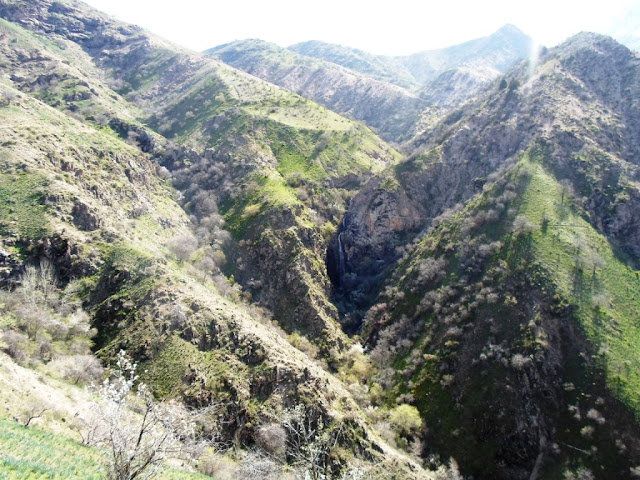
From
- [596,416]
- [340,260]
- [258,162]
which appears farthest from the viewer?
[258,162]

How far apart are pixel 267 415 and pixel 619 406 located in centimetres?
5115

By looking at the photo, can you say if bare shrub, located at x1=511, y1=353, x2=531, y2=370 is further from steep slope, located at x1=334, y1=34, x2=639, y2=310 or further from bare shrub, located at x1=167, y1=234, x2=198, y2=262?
bare shrub, located at x1=167, y1=234, x2=198, y2=262

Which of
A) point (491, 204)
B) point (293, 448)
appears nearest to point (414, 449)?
point (293, 448)

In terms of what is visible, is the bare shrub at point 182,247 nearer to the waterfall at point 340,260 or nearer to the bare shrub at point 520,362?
the waterfall at point 340,260

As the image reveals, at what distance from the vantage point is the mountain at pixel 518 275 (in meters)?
56.6

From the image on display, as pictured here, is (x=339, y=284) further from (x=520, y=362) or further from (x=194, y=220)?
(x=520, y=362)

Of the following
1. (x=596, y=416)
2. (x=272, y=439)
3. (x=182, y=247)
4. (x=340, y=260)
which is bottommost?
(x=340, y=260)

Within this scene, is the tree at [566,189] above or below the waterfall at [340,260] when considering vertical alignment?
above

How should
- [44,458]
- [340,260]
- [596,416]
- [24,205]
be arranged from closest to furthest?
[44,458] → [596,416] → [24,205] → [340,260]

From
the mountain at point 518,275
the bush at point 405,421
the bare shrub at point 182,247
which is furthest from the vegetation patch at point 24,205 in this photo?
the mountain at point 518,275

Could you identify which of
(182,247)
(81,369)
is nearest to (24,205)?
(182,247)

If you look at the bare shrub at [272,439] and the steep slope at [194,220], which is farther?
the steep slope at [194,220]

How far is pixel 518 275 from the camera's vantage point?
233 ft

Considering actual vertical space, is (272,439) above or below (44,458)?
below
